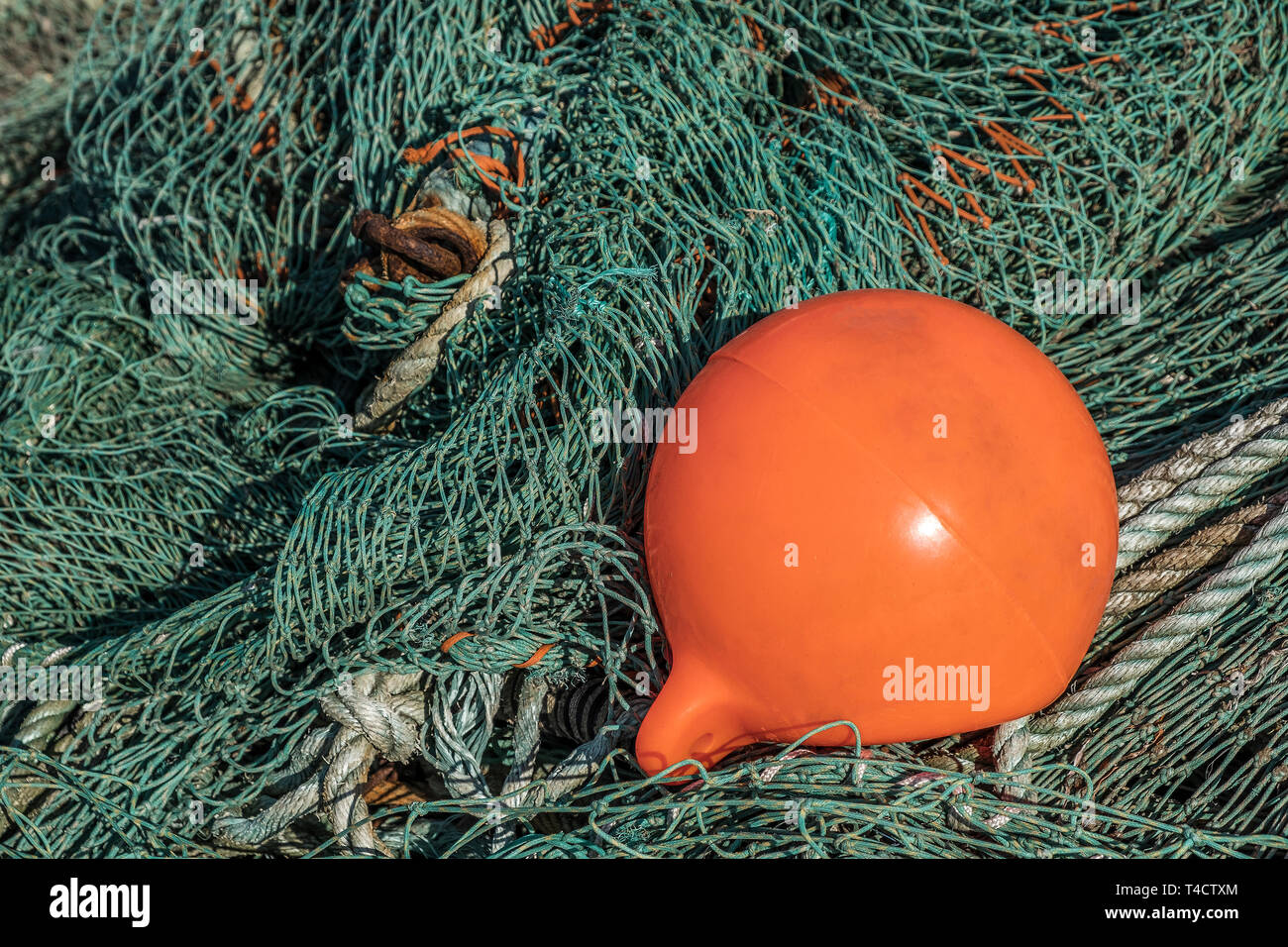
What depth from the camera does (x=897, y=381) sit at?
1957mm

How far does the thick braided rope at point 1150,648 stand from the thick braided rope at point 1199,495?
12 cm

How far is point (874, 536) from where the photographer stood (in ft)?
6.13

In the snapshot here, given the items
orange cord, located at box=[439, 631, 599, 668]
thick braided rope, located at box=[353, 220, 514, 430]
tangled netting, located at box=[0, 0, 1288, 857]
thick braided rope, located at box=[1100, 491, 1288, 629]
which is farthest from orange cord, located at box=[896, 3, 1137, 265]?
orange cord, located at box=[439, 631, 599, 668]

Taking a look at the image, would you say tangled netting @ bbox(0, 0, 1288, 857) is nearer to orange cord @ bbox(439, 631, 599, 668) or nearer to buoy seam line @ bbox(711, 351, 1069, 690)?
orange cord @ bbox(439, 631, 599, 668)

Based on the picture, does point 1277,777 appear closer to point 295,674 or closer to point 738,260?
point 738,260

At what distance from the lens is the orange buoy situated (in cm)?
188

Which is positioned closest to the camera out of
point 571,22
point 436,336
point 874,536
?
point 874,536

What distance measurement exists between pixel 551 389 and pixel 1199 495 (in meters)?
1.47

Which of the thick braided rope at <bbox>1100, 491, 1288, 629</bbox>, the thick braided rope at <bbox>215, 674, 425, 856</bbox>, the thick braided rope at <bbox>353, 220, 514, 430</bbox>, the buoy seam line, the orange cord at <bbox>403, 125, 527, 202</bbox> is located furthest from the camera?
the orange cord at <bbox>403, 125, 527, 202</bbox>

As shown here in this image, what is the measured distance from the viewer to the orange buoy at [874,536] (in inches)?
74.0

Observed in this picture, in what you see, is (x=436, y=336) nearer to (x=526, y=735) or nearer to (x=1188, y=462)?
(x=526, y=735)

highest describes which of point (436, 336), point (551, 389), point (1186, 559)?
point (436, 336)

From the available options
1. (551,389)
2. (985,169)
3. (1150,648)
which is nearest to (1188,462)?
(1150,648)

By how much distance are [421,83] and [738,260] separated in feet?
3.45
